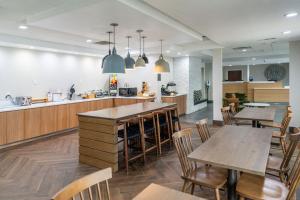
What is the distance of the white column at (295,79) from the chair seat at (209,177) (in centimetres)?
466

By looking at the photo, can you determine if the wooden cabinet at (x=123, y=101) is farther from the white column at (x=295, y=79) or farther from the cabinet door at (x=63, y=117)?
the white column at (x=295, y=79)

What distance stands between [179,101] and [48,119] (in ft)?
15.2

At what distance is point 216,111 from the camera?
6.81 metres

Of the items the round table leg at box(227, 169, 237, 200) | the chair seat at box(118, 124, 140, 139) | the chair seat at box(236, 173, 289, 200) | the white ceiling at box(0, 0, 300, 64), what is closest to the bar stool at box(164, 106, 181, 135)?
the chair seat at box(118, 124, 140, 139)

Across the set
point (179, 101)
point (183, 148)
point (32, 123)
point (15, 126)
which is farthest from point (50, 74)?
point (183, 148)

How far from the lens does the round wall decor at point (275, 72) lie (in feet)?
48.2

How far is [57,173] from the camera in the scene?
349cm

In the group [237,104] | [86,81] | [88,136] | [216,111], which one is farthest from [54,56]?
[237,104]

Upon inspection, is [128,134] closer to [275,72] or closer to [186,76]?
[186,76]

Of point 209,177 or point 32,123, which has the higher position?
point 32,123

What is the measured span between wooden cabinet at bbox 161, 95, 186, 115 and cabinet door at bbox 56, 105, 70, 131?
11.1 feet

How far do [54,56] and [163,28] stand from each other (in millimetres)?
3972

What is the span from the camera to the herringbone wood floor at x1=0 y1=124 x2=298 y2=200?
290 centimetres

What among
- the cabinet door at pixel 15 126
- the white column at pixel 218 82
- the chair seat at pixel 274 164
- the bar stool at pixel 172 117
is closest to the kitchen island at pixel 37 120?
the cabinet door at pixel 15 126
